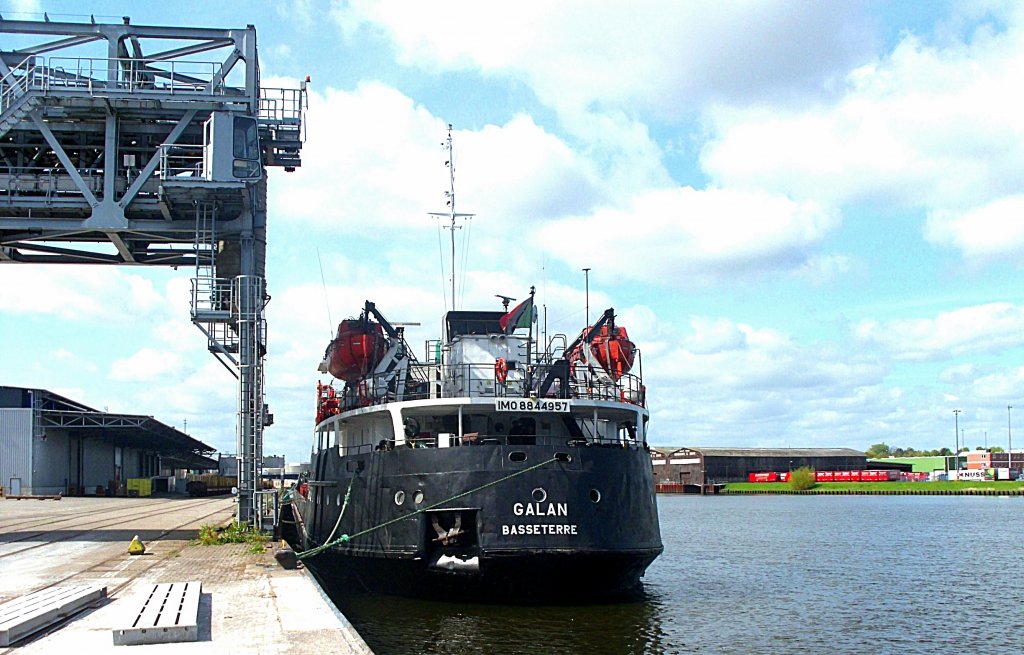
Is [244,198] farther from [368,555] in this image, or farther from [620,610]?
[620,610]

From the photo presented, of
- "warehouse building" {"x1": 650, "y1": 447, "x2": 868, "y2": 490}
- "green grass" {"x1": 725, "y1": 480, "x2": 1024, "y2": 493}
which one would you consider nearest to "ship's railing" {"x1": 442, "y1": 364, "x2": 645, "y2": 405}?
"green grass" {"x1": 725, "y1": 480, "x2": 1024, "y2": 493}

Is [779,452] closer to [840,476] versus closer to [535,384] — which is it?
[840,476]

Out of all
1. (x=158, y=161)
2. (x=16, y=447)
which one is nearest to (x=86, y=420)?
(x=16, y=447)

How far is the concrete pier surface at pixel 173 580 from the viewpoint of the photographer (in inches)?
508

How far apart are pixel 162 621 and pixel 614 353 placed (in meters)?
15.2

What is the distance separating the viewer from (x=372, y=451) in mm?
23812

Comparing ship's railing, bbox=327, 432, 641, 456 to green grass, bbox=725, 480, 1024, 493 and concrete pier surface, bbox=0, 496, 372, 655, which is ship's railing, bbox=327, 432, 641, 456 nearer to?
concrete pier surface, bbox=0, 496, 372, 655

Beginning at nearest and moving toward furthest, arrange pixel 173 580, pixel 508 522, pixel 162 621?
pixel 162 621, pixel 173 580, pixel 508 522

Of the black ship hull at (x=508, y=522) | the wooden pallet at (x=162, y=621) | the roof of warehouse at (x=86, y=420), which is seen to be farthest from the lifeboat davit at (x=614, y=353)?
the roof of warehouse at (x=86, y=420)

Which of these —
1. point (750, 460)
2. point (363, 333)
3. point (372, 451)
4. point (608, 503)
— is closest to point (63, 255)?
point (363, 333)

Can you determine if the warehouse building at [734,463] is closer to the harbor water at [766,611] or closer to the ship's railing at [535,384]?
the harbor water at [766,611]

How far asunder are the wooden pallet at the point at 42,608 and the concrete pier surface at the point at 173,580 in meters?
0.16

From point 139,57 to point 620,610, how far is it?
68.7ft

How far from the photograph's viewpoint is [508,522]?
2094cm
